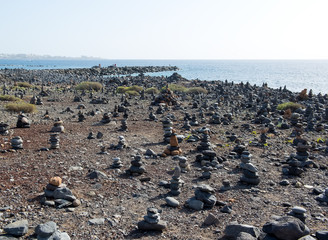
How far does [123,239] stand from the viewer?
587 cm

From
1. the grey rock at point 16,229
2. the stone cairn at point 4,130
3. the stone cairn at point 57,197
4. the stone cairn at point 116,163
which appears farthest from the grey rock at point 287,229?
the stone cairn at point 4,130

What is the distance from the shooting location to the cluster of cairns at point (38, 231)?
5312 millimetres

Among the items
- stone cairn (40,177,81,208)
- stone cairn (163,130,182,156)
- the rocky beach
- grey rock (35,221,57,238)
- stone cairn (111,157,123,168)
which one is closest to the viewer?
grey rock (35,221,57,238)

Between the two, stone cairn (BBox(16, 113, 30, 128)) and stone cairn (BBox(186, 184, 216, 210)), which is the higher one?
stone cairn (BBox(16, 113, 30, 128))

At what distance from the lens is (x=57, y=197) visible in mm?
7129

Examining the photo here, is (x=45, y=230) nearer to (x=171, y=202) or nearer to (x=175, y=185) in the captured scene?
(x=171, y=202)

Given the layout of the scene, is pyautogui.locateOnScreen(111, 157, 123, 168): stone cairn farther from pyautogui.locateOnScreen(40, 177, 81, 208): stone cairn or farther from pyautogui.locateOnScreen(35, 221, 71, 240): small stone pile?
pyautogui.locateOnScreen(35, 221, 71, 240): small stone pile

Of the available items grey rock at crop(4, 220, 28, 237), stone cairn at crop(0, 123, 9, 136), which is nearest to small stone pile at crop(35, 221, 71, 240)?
grey rock at crop(4, 220, 28, 237)

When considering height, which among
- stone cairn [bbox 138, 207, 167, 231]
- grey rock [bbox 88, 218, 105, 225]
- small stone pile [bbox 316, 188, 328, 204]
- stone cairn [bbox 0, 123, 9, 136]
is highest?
stone cairn [bbox 0, 123, 9, 136]

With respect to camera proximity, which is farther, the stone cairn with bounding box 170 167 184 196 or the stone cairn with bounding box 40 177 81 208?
the stone cairn with bounding box 170 167 184 196

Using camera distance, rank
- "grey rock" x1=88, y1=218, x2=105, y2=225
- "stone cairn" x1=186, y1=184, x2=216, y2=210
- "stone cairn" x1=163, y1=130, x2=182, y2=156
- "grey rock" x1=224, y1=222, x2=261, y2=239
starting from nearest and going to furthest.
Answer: "grey rock" x1=224, y1=222, x2=261, y2=239 < "grey rock" x1=88, y1=218, x2=105, y2=225 < "stone cairn" x1=186, y1=184, x2=216, y2=210 < "stone cairn" x1=163, y1=130, x2=182, y2=156

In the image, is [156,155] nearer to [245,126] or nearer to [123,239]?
[123,239]

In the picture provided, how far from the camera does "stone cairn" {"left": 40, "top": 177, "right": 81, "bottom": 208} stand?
6.93 meters

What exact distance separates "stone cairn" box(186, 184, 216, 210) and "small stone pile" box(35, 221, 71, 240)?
3.09 meters
